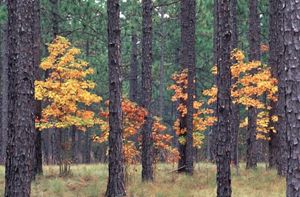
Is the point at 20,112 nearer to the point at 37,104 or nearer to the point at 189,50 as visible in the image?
the point at 37,104

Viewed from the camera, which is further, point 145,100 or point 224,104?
point 145,100

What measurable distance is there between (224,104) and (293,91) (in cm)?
452

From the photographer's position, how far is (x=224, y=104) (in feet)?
29.6

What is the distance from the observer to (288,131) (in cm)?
450

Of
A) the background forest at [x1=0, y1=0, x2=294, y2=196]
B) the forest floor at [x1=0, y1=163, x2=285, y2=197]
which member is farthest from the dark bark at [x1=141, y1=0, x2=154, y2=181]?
the forest floor at [x1=0, y1=163, x2=285, y2=197]

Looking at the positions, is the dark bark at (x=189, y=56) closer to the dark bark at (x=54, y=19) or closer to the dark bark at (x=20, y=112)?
the dark bark at (x=54, y=19)

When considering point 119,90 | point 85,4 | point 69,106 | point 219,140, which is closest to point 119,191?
point 119,90

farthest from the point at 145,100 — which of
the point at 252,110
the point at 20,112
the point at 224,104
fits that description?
the point at 20,112

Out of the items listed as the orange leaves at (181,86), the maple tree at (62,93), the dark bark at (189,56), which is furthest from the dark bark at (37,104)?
the orange leaves at (181,86)

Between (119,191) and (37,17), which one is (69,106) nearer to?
(37,17)

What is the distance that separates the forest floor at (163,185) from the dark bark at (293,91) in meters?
8.10

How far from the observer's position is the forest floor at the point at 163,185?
41.7ft

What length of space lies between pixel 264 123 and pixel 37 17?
10.1 m

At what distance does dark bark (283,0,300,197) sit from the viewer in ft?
14.6
